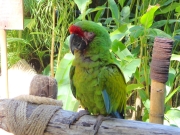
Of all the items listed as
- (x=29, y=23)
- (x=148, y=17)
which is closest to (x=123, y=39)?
(x=29, y=23)

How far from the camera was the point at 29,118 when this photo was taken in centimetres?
98

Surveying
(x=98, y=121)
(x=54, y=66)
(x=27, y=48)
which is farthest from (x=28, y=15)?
(x=98, y=121)

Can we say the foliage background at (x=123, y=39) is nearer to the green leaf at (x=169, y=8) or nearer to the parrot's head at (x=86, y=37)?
the green leaf at (x=169, y=8)

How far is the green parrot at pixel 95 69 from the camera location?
3.19 ft

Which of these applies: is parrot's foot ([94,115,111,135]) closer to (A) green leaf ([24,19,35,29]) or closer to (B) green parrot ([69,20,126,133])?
(B) green parrot ([69,20,126,133])

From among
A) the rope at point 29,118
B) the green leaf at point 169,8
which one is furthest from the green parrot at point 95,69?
the green leaf at point 169,8

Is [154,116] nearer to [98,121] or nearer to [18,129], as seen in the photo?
[98,121]

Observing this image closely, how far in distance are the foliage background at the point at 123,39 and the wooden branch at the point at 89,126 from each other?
2.02ft

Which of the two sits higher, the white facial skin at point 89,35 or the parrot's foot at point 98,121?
the white facial skin at point 89,35

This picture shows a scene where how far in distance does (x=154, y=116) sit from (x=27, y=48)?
1.77 m

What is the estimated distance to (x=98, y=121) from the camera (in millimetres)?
938

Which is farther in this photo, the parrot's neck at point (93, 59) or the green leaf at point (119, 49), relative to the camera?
the green leaf at point (119, 49)

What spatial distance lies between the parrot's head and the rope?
0.65 feet

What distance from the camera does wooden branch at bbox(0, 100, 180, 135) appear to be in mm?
839
